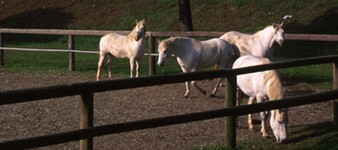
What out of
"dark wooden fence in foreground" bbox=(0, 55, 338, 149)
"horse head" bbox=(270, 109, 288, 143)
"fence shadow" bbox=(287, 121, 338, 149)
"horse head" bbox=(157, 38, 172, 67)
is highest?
"horse head" bbox=(157, 38, 172, 67)

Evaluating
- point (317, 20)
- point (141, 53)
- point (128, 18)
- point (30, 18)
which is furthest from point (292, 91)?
point (30, 18)

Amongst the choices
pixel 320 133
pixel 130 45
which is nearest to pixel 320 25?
pixel 130 45

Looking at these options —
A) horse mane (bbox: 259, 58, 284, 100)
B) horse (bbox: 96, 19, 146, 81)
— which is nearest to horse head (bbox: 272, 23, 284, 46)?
horse (bbox: 96, 19, 146, 81)

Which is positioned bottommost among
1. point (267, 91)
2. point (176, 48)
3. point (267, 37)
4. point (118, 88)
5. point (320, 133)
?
point (320, 133)

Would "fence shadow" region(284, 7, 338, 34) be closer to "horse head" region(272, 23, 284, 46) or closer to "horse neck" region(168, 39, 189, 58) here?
"horse head" region(272, 23, 284, 46)

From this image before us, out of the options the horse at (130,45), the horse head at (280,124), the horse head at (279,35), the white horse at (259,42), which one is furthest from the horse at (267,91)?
the horse at (130,45)

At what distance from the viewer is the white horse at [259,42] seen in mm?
13191

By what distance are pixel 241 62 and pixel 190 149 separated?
2.47 metres

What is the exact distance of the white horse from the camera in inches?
519

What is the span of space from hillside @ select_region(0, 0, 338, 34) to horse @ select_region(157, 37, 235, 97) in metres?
14.3

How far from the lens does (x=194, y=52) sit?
12773mm

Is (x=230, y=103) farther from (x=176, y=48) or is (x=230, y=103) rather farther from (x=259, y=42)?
(x=259, y=42)

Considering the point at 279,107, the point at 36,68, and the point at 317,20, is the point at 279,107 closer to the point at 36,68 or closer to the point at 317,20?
the point at 36,68

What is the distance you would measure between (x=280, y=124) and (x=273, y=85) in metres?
0.57
